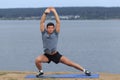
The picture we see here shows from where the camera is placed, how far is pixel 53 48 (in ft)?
37.2

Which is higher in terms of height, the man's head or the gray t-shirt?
the man's head

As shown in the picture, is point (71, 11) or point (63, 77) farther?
point (71, 11)

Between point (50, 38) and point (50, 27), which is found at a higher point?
point (50, 27)

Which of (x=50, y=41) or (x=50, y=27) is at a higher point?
(x=50, y=27)

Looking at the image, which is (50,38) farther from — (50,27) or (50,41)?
(50,27)

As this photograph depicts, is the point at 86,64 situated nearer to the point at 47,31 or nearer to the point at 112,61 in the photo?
the point at 112,61

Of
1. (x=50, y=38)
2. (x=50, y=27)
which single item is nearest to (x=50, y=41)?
(x=50, y=38)

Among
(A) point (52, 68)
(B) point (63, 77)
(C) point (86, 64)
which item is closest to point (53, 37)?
(B) point (63, 77)

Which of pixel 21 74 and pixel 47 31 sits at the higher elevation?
pixel 47 31

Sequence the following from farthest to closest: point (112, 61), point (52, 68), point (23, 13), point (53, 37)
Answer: point (23, 13), point (112, 61), point (52, 68), point (53, 37)

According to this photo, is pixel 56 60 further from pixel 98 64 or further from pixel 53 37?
pixel 98 64

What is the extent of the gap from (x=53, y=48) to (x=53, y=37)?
0.27 m

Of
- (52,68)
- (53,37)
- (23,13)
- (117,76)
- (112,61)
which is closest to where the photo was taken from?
(53,37)

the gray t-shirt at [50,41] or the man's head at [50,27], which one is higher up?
the man's head at [50,27]
